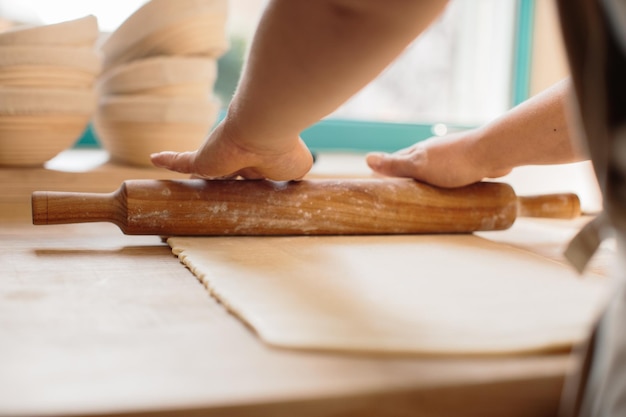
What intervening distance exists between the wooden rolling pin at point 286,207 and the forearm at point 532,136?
0.22 feet

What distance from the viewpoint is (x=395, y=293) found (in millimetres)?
655

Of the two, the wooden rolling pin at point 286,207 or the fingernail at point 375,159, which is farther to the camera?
the fingernail at point 375,159

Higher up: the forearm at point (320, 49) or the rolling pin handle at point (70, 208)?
the forearm at point (320, 49)

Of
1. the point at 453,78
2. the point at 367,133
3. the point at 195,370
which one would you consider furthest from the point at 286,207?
the point at 453,78

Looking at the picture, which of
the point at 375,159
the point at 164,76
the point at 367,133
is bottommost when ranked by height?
the point at 367,133

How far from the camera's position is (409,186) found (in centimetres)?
103

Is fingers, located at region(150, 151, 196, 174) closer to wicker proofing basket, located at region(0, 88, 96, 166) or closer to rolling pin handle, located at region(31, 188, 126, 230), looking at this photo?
rolling pin handle, located at region(31, 188, 126, 230)

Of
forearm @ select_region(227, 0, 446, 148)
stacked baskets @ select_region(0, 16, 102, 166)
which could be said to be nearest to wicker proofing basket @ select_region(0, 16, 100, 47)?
stacked baskets @ select_region(0, 16, 102, 166)

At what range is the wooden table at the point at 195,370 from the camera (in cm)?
41

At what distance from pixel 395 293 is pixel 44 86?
0.79m

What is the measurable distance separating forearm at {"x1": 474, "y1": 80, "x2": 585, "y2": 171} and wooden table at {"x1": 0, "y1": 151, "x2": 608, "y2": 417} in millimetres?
547

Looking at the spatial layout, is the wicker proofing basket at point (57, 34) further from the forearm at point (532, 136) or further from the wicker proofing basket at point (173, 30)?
the forearm at point (532, 136)

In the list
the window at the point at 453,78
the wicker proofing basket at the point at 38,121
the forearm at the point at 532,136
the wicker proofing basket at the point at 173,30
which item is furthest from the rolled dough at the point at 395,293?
the window at the point at 453,78

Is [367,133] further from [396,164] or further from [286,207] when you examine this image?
[286,207]
